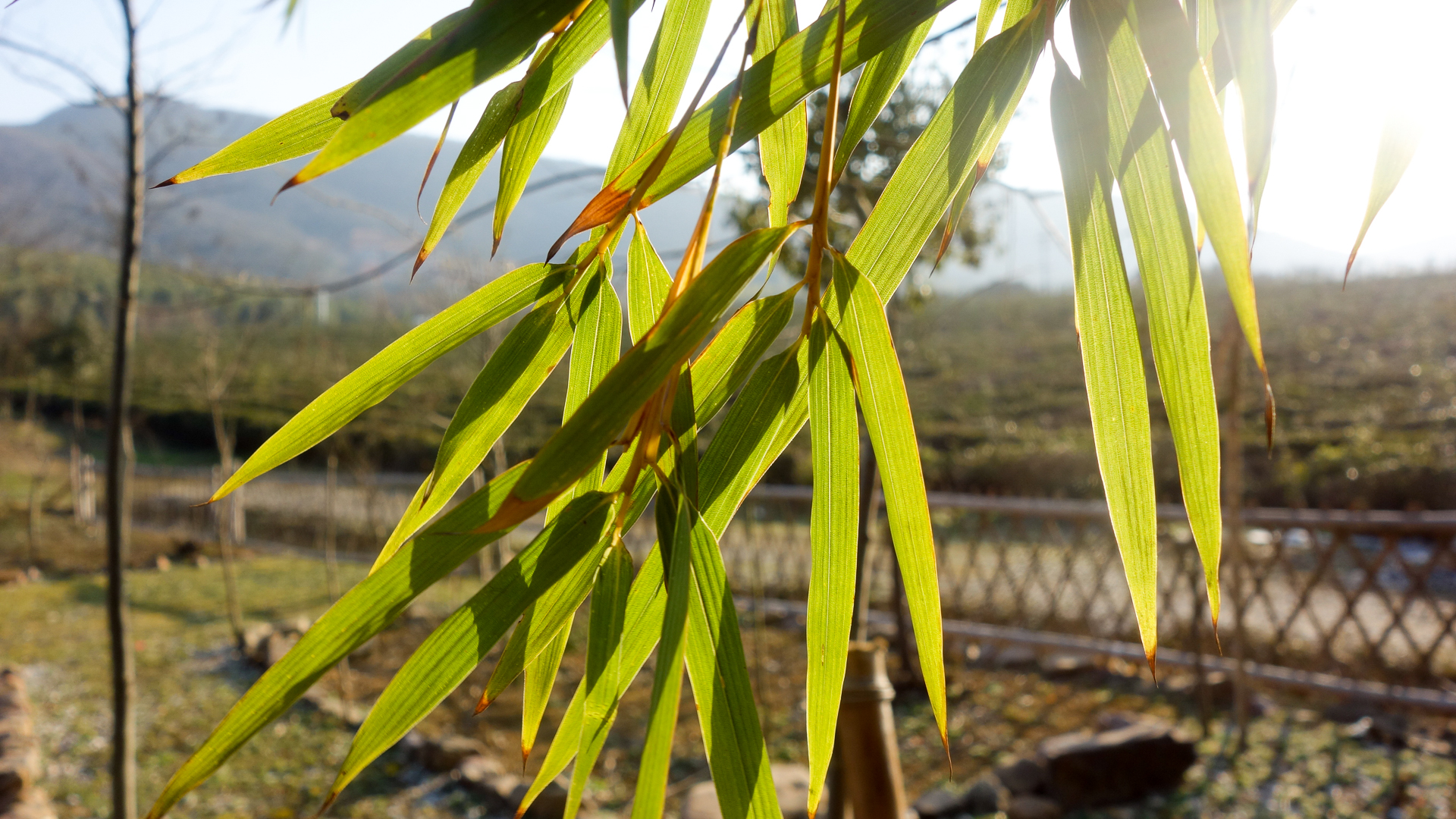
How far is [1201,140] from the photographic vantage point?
39cm

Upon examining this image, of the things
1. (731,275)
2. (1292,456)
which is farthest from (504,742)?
(1292,456)

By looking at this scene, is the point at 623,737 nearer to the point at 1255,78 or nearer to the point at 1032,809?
the point at 1032,809

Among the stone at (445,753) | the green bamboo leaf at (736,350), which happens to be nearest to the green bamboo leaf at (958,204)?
the green bamboo leaf at (736,350)

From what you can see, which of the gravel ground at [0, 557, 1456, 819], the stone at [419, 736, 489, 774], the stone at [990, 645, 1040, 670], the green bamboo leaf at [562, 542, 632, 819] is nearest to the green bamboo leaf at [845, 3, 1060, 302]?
the green bamboo leaf at [562, 542, 632, 819]

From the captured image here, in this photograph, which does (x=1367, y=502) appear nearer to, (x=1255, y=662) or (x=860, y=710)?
(x=1255, y=662)

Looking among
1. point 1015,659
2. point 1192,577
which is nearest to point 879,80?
point 1192,577

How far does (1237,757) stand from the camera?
2.89 metres

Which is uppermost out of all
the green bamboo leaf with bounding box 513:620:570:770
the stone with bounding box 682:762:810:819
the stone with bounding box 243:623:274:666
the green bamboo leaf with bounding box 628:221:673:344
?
the green bamboo leaf with bounding box 628:221:673:344

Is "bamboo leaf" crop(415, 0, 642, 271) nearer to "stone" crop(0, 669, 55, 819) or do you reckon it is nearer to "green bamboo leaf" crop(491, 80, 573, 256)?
"green bamboo leaf" crop(491, 80, 573, 256)

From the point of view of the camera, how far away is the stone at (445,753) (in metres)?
3.11

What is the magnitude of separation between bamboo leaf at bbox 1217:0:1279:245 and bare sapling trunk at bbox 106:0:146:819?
2197 millimetres

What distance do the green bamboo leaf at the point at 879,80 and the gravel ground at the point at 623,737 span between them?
7.39ft

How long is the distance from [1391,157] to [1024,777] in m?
2.76

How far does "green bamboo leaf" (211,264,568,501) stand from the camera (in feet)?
1.57
